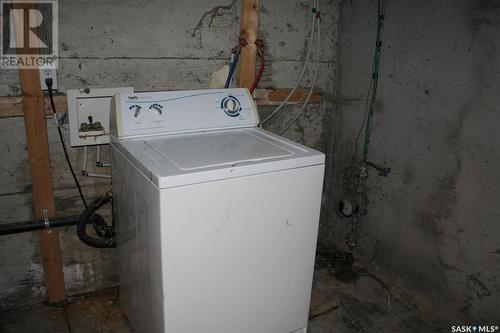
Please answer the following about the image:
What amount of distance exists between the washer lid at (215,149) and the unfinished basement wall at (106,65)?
529mm

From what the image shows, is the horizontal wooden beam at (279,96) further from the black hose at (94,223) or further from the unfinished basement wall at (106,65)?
the black hose at (94,223)

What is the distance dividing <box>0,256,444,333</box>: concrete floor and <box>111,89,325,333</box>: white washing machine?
0.96ft

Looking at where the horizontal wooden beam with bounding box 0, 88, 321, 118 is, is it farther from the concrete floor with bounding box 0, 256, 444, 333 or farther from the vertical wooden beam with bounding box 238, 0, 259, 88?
the concrete floor with bounding box 0, 256, 444, 333

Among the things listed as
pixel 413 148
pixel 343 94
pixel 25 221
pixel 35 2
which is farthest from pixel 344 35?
pixel 25 221

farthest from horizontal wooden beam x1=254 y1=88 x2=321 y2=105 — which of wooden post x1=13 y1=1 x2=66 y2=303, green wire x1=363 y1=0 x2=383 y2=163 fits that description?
wooden post x1=13 y1=1 x2=66 y2=303

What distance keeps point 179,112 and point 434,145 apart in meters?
1.22

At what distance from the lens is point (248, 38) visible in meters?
2.01

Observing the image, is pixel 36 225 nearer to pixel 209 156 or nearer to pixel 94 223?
pixel 94 223

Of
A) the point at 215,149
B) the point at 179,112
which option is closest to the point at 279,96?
the point at 179,112

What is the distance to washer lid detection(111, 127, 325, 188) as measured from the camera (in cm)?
117

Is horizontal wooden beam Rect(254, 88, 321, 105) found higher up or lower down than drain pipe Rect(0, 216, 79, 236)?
higher up

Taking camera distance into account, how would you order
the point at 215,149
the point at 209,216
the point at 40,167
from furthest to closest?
the point at 40,167
the point at 215,149
the point at 209,216

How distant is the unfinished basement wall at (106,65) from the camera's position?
1.70 meters

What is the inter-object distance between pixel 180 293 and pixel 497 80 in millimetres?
1488
